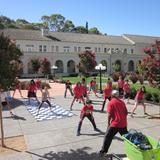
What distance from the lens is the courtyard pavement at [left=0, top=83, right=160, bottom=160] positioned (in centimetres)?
907

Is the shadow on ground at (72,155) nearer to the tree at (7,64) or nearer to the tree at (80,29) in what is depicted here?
the tree at (7,64)

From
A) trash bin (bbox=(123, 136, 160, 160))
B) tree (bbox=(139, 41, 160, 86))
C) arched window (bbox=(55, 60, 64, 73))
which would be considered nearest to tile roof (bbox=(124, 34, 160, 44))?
arched window (bbox=(55, 60, 64, 73))

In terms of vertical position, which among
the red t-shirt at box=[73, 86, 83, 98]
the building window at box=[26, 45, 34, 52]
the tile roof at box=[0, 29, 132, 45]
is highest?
the tile roof at box=[0, 29, 132, 45]

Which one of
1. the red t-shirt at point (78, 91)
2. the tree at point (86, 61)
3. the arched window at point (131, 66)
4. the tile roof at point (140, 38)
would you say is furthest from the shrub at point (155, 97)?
the tile roof at point (140, 38)

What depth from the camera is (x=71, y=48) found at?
66625 millimetres

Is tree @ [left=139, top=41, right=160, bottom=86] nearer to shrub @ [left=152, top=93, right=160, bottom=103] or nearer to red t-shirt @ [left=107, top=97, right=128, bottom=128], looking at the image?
shrub @ [left=152, top=93, right=160, bottom=103]

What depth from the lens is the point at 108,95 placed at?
16766mm

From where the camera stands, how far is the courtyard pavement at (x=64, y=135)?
9070mm

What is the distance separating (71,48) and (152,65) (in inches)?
2092

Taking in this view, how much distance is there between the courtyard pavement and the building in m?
42.1

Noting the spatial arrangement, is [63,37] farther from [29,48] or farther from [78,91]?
[78,91]

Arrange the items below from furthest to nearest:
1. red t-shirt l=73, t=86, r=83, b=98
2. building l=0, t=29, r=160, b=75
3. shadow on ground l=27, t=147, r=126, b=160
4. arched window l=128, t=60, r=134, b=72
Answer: arched window l=128, t=60, r=134, b=72
building l=0, t=29, r=160, b=75
red t-shirt l=73, t=86, r=83, b=98
shadow on ground l=27, t=147, r=126, b=160

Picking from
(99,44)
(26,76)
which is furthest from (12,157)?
(99,44)

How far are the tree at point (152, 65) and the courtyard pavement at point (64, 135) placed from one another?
192 cm
